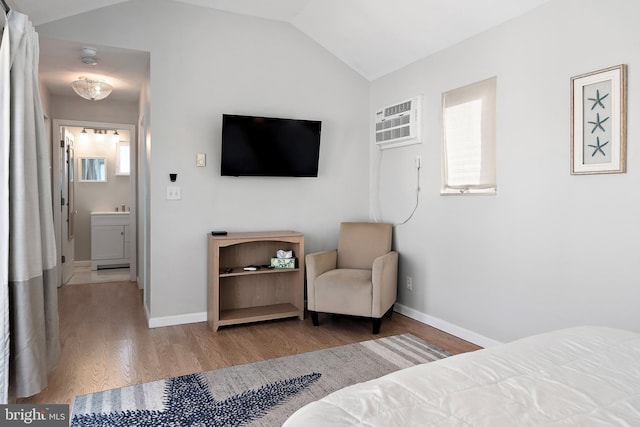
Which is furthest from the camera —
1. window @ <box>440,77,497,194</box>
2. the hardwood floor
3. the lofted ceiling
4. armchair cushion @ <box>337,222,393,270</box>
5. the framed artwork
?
armchair cushion @ <box>337,222,393,270</box>

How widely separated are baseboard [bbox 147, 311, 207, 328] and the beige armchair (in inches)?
38.8

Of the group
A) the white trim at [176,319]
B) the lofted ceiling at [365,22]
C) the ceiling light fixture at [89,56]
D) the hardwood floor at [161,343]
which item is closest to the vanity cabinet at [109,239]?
the hardwood floor at [161,343]

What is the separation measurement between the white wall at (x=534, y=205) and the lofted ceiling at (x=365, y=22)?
0.14m

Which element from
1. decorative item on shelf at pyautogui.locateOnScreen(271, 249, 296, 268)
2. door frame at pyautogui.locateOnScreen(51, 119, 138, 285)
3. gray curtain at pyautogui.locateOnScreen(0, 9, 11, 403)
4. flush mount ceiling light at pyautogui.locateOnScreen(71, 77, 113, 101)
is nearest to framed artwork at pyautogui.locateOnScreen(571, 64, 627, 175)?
decorative item on shelf at pyautogui.locateOnScreen(271, 249, 296, 268)

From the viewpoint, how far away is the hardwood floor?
2518mm

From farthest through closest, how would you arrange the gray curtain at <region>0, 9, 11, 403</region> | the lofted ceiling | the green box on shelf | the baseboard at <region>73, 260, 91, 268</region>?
the baseboard at <region>73, 260, 91, 268</region> → the green box on shelf → the lofted ceiling → the gray curtain at <region>0, 9, 11, 403</region>

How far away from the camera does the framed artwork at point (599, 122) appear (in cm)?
221

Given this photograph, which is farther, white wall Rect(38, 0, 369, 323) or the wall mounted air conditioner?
the wall mounted air conditioner

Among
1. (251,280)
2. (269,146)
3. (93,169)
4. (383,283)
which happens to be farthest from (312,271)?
(93,169)

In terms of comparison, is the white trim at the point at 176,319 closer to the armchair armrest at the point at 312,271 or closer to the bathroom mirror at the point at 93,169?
the armchair armrest at the point at 312,271

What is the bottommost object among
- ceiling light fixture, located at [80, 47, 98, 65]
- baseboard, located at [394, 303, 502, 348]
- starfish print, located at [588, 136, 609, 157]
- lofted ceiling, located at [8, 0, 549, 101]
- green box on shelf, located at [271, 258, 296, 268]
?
baseboard, located at [394, 303, 502, 348]

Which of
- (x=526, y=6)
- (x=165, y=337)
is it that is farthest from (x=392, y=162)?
(x=165, y=337)

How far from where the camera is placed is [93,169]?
21.7 feet

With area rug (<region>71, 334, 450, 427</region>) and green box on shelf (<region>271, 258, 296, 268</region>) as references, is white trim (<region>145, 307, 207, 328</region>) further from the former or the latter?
area rug (<region>71, 334, 450, 427</region>)
